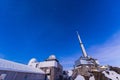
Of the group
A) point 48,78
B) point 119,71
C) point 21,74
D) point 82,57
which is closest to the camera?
point 21,74

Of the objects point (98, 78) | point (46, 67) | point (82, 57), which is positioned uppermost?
point (82, 57)

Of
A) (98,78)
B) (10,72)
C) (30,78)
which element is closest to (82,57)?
(30,78)

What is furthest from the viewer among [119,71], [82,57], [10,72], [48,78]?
[82,57]

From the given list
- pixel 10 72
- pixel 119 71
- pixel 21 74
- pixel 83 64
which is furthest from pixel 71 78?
pixel 10 72

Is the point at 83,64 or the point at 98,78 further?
the point at 83,64

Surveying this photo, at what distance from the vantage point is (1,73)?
18.3m

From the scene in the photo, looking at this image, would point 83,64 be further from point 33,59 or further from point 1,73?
point 1,73

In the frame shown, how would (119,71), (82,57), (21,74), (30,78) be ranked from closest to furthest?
(21,74)
(30,78)
(119,71)
(82,57)

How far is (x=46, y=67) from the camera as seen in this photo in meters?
40.5

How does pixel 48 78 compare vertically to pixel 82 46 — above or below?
below

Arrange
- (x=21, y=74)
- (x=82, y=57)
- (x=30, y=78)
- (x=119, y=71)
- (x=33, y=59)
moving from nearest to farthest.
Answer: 1. (x=21, y=74)
2. (x=30, y=78)
3. (x=33, y=59)
4. (x=119, y=71)
5. (x=82, y=57)

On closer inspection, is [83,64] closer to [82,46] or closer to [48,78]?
[82,46]

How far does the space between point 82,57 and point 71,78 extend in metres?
15.3

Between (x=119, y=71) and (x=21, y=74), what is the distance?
166 ft
